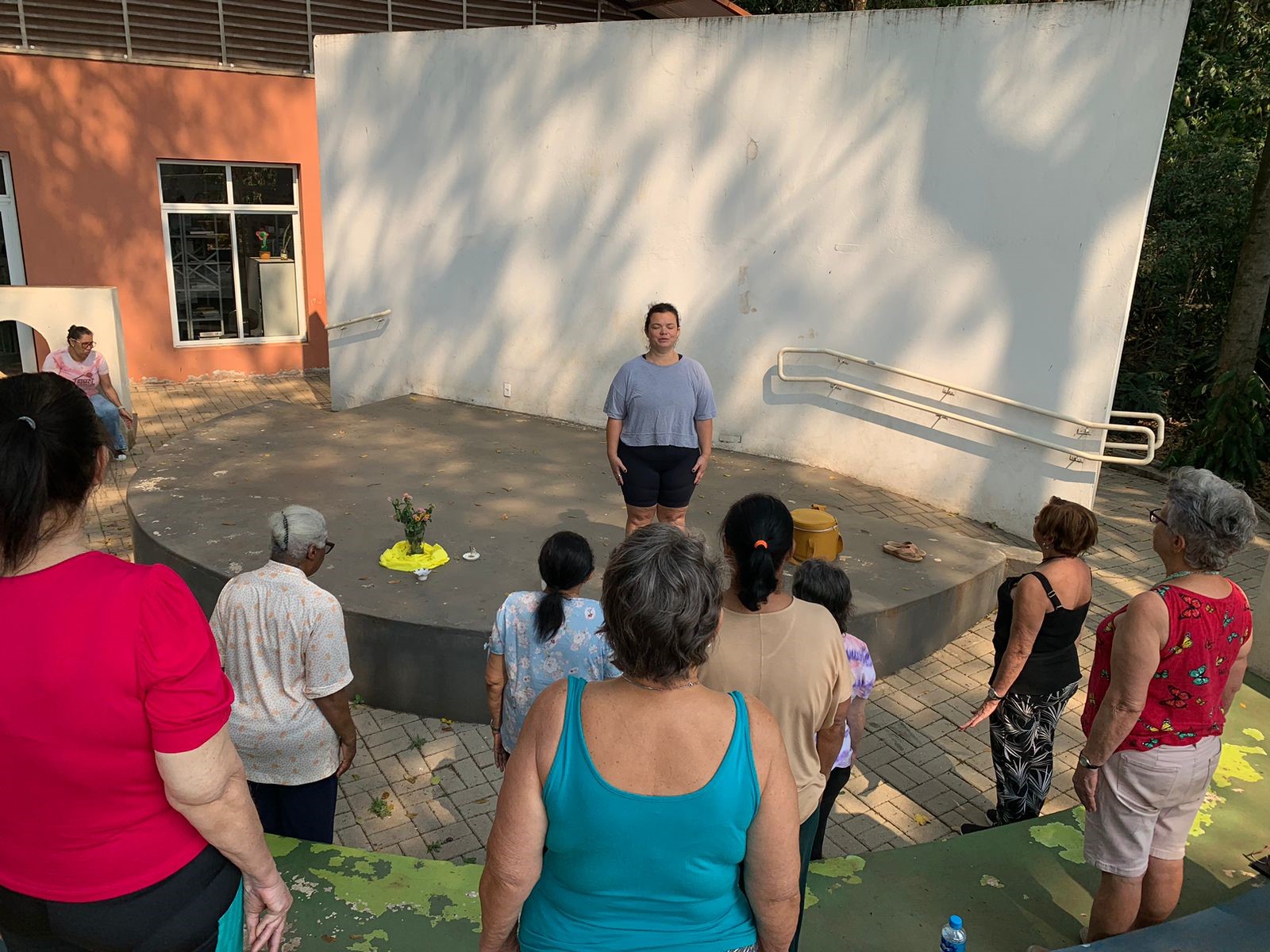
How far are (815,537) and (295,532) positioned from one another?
3712mm

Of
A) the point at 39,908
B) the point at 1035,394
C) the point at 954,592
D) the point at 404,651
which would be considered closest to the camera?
the point at 39,908

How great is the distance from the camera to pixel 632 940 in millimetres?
1841

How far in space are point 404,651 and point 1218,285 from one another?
1193 cm

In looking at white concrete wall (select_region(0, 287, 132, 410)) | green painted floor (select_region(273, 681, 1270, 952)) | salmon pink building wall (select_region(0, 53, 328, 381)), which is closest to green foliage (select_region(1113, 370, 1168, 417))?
green painted floor (select_region(273, 681, 1270, 952))

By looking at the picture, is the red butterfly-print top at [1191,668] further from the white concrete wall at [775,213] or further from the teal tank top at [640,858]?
the white concrete wall at [775,213]

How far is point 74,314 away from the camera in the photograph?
962 cm

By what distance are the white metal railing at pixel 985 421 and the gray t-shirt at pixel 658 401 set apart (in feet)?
9.25

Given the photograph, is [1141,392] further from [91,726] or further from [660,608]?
[91,726]

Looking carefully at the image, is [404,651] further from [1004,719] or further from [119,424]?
[119,424]

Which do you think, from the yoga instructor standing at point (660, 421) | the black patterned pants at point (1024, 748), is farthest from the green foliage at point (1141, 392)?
the black patterned pants at point (1024, 748)

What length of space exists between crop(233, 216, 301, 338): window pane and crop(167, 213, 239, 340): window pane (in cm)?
18

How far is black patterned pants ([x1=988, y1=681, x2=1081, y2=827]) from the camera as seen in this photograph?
3896 millimetres

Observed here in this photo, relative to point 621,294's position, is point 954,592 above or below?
below

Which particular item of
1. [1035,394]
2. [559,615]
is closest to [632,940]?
[559,615]
